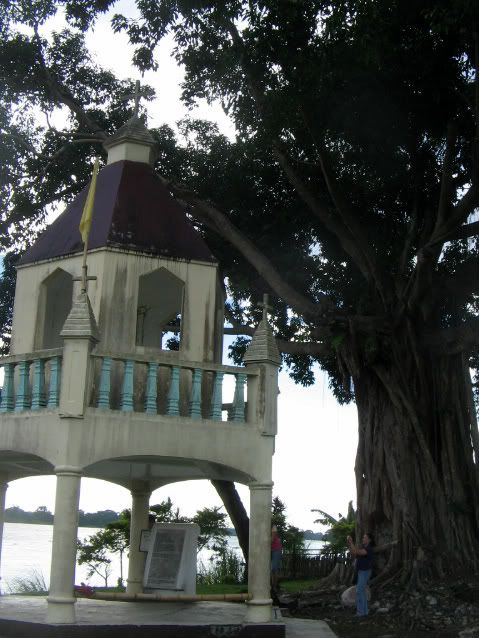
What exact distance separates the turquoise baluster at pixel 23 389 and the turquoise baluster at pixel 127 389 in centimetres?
114

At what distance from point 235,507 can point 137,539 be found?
232 inches

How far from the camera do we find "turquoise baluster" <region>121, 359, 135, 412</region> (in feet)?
31.6

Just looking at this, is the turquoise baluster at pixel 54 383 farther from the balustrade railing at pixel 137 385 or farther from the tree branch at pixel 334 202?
the tree branch at pixel 334 202

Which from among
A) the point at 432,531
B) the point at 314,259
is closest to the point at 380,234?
the point at 314,259

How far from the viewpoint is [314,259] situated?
1888 cm

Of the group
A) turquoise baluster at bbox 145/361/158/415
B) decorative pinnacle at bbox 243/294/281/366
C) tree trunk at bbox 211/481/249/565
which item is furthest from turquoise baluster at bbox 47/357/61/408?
tree trunk at bbox 211/481/249/565

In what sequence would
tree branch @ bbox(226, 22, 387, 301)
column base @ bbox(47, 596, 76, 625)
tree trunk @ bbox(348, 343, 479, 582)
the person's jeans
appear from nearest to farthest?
1. column base @ bbox(47, 596, 76, 625)
2. the person's jeans
3. tree branch @ bbox(226, 22, 387, 301)
4. tree trunk @ bbox(348, 343, 479, 582)

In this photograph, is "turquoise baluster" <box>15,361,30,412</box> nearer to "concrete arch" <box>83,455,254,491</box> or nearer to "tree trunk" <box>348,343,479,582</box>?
"concrete arch" <box>83,455,254,491</box>

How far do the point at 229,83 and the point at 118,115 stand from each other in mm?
4546

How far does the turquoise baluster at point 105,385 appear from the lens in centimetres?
955

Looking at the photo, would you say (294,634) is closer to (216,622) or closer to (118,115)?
(216,622)

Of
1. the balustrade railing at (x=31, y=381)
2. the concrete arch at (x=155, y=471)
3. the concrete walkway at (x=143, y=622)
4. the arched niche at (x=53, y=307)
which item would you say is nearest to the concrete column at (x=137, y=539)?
the concrete arch at (x=155, y=471)

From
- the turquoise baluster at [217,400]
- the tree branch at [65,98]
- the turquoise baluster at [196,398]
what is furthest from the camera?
the tree branch at [65,98]

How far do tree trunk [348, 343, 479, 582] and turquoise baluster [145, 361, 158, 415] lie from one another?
20.5 ft
